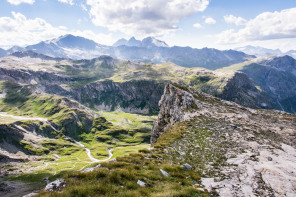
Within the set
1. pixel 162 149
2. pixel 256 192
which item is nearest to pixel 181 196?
pixel 256 192

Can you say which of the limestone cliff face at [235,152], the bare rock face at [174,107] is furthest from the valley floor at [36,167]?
the limestone cliff face at [235,152]

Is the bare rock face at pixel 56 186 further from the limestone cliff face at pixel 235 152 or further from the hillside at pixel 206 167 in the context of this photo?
the limestone cliff face at pixel 235 152

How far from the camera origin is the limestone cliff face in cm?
1216

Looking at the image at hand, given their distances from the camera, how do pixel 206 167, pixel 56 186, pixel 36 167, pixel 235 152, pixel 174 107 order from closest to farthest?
pixel 56 186, pixel 206 167, pixel 235 152, pixel 174 107, pixel 36 167

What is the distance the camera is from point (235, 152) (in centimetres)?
1956

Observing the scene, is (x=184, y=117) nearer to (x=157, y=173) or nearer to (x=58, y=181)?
(x=157, y=173)

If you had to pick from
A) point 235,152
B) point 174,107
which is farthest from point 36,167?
point 235,152

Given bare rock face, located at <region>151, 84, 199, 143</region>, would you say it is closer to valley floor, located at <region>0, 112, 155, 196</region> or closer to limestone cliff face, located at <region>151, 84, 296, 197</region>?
limestone cliff face, located at <region>151, 84, 296, 197</region>

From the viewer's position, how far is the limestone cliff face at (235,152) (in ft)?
39.9

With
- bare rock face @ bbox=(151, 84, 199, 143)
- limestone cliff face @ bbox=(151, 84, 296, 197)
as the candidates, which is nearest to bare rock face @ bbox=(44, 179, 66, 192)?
limestone cliff face @ bbox=(151, 84, 296, 197)

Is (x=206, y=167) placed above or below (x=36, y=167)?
above

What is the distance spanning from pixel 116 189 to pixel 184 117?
99.3ft

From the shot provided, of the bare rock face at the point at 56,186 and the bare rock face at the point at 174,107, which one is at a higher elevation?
the bare rock face at the point at 56,186

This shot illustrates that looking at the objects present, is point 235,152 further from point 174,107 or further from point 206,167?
point 174,107
